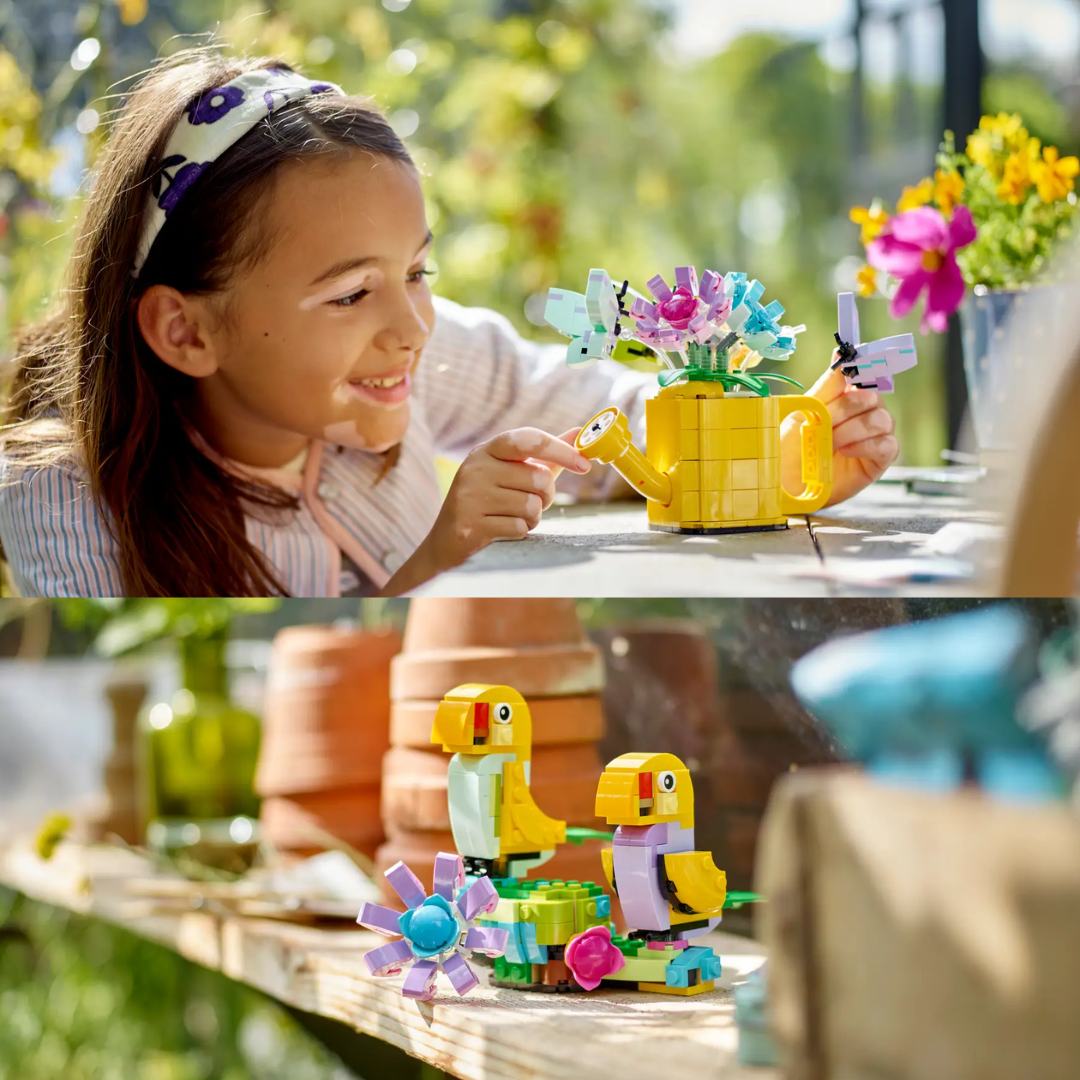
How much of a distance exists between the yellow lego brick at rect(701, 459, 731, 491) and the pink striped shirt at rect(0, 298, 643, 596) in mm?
190

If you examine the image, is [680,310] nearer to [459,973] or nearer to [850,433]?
[850,433]

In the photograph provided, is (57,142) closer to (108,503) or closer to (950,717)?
(108,503)

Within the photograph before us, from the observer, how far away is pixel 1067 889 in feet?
0.86

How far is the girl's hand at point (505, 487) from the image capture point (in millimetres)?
618

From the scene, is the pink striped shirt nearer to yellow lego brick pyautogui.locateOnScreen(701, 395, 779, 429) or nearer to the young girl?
the young girl

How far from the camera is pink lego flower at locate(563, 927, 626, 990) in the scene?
56 centimetres

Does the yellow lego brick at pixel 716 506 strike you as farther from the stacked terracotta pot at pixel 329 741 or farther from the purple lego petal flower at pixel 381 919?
the stacked terracotta pot at pixel 329 741

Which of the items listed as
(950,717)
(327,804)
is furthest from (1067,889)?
(327,804)

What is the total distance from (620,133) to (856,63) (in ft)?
1.59

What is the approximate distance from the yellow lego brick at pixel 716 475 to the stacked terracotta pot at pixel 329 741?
1.11ft

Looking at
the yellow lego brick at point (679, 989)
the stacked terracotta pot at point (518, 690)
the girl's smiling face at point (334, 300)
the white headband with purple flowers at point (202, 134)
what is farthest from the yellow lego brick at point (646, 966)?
the white headband with purple flowers at point (202, 134)

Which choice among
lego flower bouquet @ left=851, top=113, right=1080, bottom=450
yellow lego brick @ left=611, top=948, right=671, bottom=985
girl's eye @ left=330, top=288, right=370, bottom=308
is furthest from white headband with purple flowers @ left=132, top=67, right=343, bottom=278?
yellow lego brick @ left=611, top=948, right=671, bottom=985

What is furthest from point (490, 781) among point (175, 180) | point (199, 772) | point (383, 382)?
point (199, 772)

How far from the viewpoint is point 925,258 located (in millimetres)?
778
